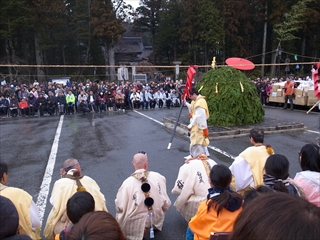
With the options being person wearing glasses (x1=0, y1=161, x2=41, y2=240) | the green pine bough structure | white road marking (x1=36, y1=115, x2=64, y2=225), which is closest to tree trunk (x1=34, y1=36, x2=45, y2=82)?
white road marking (x1=36, y1=115, x2=64, y2=225)

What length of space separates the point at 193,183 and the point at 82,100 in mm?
14328

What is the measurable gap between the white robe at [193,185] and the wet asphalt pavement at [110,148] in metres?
0.45

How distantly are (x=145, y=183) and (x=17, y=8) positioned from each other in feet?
101

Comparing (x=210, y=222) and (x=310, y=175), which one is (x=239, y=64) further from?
(x=210, y=222)

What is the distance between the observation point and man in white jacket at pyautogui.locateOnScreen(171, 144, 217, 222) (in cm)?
408

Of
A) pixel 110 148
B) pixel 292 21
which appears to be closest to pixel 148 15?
pixel 292 21

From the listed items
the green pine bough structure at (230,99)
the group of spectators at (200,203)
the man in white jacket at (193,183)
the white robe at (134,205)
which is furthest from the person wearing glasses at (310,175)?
the green pine bough structure at (230,99)

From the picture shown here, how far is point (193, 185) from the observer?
4.10 metres

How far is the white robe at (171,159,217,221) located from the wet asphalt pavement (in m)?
0.45

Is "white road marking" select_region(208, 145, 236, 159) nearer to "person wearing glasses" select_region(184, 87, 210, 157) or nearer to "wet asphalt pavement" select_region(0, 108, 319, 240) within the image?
"wet asphalt pavement" select_region(0, 108, 319, 240)

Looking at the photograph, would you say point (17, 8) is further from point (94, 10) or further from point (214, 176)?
point (214, 176)

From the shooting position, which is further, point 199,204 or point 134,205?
point 134,205

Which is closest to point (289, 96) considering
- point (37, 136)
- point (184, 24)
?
point (37, 136)

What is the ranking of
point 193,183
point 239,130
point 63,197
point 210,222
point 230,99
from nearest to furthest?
point 210,222
point 63,197
point 193,183
point 239,130
point 230,99
